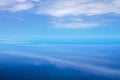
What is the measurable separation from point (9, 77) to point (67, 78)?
2.71 meters

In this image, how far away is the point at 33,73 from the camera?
10.6 m

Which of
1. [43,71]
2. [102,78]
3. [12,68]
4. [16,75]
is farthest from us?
[12,68]

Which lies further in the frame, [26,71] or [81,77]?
[26,71]

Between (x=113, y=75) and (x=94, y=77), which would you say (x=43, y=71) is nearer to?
(x=94, y=77)

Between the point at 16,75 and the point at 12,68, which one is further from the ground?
the point at 12,68

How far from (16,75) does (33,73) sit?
86 centimetres

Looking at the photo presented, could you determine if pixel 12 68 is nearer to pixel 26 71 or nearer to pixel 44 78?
pixel 26 71

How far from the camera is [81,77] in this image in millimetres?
9648

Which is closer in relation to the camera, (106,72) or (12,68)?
(106,72)

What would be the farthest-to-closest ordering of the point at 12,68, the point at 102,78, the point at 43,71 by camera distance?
the point at 12,68, the point at 43,71, the point at 102,78

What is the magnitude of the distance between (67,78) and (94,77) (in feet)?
4.00

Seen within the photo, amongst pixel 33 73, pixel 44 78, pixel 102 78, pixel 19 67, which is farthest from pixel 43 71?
pixel 102 78

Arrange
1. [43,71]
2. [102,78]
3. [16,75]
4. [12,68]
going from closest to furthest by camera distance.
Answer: [102,78] < [16,75] < [43,71] < [12,68]

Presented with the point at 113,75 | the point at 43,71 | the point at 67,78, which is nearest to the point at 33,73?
the point at 43,71
